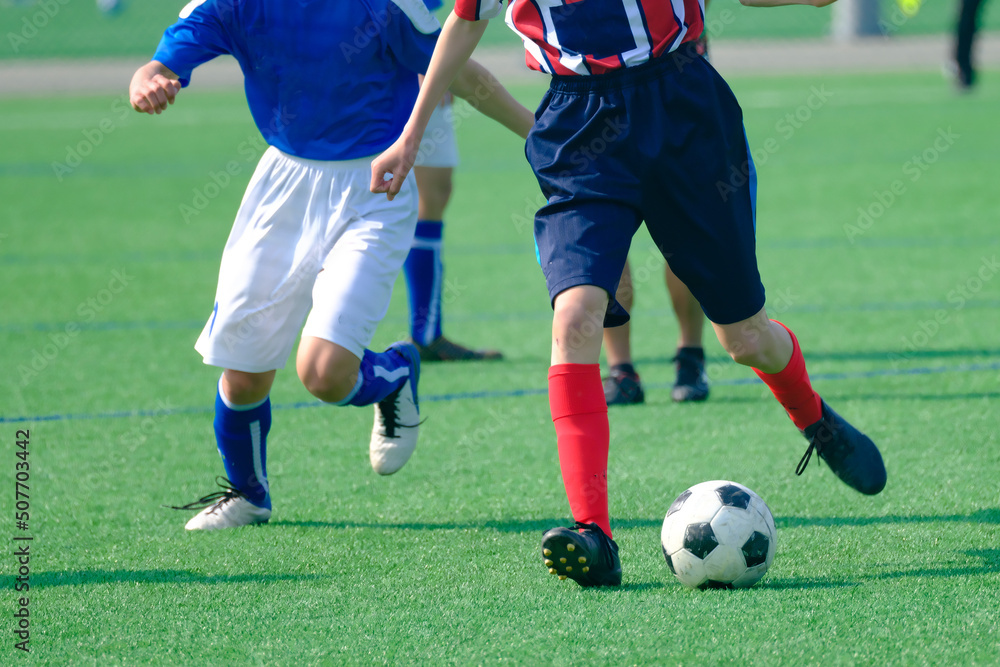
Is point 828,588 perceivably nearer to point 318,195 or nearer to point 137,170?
point 318,195

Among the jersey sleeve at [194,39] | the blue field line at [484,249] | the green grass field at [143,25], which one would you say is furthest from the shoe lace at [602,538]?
the green grass field at [143,25]

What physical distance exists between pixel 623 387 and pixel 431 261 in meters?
1.34

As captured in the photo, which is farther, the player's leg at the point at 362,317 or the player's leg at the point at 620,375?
the player's leg at the point at 620,375

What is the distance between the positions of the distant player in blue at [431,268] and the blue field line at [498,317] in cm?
80

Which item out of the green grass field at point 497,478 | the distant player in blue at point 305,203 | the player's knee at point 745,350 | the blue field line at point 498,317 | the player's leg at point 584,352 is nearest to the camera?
the green grass field at point 497,478

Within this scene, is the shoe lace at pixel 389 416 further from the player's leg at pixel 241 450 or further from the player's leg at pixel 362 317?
the player's leg at pixel 241 450

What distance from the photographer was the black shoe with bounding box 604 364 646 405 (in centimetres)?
470

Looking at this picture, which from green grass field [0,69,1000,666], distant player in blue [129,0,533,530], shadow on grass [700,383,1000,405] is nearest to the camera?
green grass field [0,69,1000,666]

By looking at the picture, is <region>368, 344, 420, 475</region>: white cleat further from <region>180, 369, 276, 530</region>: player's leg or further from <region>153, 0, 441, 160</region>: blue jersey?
<region>153, 0, 441, 160</region>: blue jersey

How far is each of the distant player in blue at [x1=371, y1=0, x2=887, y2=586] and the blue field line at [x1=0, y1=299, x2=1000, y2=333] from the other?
3.46 metres

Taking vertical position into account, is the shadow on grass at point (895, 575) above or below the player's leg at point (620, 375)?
above

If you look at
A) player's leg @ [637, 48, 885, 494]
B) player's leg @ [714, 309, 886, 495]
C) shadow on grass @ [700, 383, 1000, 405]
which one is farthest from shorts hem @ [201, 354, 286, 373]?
shadow on grass @ [700, 383, 1000, 405]

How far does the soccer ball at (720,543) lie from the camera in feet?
9.03

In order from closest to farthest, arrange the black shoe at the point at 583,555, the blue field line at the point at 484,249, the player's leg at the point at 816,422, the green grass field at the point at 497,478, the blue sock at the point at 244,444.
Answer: the green grass field at the point at 497,478, the black shoe at the point at 583,555, the player's leg at the point at 816,422, the blue sock at the point at 244,444, the blue field line at the point at 484,249
